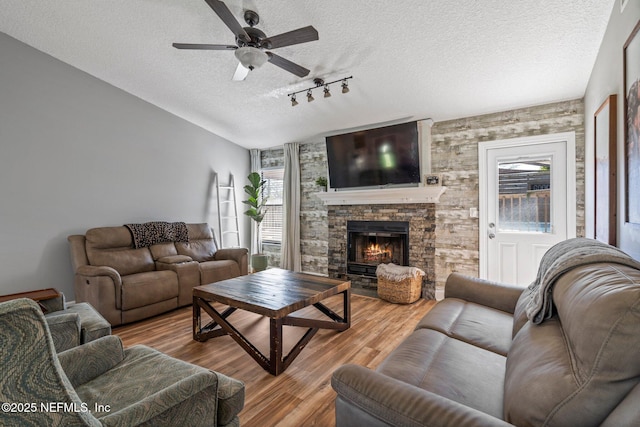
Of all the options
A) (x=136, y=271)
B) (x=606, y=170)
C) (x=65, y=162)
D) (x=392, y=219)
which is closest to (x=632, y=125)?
(x=606, y=170)

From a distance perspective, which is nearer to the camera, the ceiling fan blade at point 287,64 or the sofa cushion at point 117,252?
the ceiling fan blade at point 287,64

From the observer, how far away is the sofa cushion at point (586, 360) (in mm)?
733

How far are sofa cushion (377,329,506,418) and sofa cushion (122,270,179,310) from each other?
2.86m

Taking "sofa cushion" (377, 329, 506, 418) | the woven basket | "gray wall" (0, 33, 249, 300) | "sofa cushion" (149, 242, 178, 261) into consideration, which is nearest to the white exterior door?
the woven basket

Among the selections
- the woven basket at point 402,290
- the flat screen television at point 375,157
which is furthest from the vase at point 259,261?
the woven basket at point 402,290

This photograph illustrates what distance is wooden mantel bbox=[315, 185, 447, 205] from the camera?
3.85 m

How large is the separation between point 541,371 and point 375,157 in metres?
3.59

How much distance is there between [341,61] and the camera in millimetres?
2934

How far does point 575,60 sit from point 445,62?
3.46 feet

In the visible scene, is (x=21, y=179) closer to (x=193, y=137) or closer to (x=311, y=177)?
(x=193, y=137)

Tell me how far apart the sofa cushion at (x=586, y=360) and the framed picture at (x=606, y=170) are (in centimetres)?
111

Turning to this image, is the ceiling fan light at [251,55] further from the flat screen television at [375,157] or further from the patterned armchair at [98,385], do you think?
the flat screen television at [375,157]

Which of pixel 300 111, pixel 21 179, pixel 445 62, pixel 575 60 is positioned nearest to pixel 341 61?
pixel 445 62

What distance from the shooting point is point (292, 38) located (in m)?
2.13
